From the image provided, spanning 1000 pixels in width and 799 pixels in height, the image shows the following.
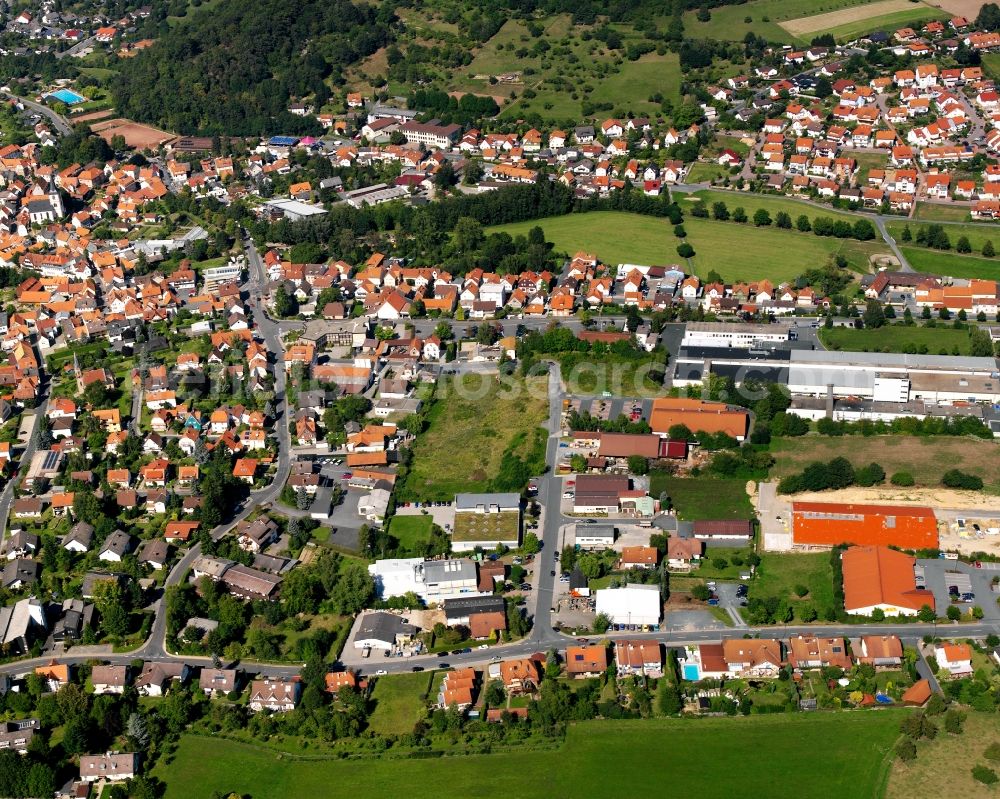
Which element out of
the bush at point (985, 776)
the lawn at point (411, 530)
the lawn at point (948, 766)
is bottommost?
the lawn at point (411, 530)

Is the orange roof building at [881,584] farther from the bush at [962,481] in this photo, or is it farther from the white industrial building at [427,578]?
the white industrial building at [427,578]

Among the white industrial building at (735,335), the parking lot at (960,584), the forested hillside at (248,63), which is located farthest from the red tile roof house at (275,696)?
the forested hillside at (248,63)

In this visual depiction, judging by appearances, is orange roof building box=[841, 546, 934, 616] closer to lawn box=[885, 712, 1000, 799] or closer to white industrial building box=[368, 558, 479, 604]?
lawn box=[885, 712, 1000, 799]

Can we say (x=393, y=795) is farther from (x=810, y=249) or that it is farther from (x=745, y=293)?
(x=810, y=249)

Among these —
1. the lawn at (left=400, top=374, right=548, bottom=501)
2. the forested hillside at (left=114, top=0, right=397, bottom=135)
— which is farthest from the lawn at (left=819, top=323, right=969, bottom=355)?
the forested hillside at (left=114, top=0, right=397, bottom=135)

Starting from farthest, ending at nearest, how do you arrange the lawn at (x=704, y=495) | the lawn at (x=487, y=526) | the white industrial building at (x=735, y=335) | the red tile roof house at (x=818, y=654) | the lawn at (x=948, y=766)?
the white industrial building at (x=735, y=335) < the lawn at (x=704, y=495) < the lawn at (x=487, y=526) < the red tile roof house at (x=818, y=654) < the lawn at (x=948, y=766)

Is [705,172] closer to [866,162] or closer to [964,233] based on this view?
[866,162]

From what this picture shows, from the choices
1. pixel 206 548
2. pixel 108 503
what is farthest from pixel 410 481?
pixel 108 503

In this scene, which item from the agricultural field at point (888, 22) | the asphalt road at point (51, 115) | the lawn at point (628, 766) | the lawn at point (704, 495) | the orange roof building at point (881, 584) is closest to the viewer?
the lawn at point (628, 766)
